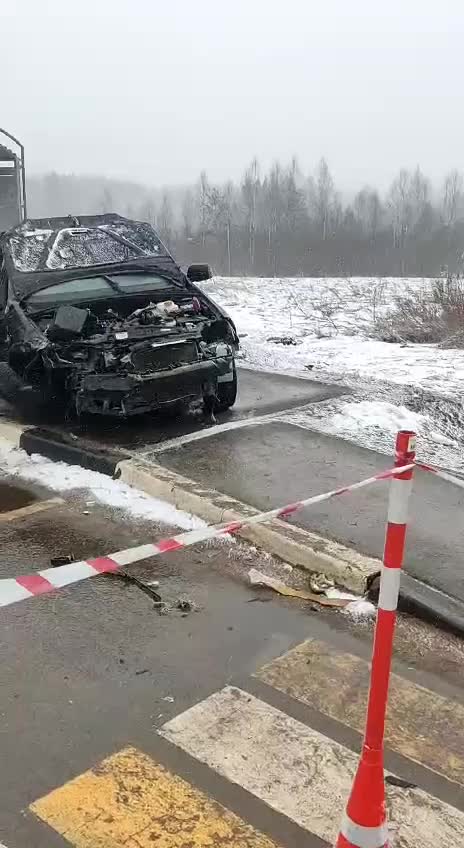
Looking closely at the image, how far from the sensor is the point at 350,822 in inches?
87.4

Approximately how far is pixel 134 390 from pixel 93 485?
1.03 metres

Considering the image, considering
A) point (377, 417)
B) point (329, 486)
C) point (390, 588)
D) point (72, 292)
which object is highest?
point (72, 292)

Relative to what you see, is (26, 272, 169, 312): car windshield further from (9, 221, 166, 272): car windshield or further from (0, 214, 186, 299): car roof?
(9, 221, 166, 272): car windshield

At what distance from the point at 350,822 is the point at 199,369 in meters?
5.00

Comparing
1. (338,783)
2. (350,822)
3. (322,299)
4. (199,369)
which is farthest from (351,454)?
(322,299)

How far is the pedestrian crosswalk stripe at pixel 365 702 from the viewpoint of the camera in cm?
293

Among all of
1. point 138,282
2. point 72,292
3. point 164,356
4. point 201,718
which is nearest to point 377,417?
point 164,356

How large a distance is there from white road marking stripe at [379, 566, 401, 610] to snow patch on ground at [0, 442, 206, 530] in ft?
9.08

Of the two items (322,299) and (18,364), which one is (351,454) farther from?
(322,299)

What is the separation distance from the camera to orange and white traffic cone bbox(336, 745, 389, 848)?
7.18 feet

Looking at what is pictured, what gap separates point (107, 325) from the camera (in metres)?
6.93

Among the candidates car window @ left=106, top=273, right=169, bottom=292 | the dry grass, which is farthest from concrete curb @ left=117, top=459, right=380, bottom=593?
the dry grass

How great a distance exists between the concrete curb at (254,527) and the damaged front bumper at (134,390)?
16.2 inches

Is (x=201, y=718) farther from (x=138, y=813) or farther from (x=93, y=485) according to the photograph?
(x=93, y=485)
